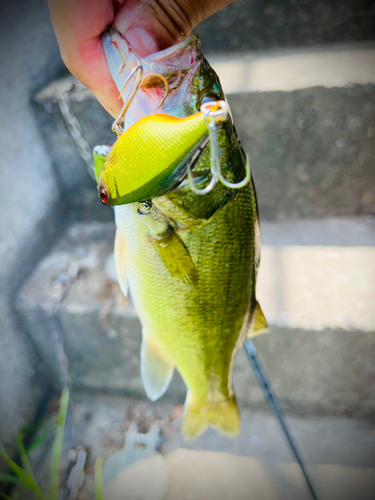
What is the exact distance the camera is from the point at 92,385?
1.47 meters

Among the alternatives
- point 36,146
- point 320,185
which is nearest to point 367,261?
point 320,185

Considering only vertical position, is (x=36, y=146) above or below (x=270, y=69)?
below

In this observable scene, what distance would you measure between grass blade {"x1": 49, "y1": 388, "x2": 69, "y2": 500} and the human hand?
1.18m

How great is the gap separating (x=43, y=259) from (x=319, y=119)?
1.30 meters

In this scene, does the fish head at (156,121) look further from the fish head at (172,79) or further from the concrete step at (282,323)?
the concrete step at (282,323)

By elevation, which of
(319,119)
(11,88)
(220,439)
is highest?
(11,88)

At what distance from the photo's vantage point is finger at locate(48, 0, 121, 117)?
489mm

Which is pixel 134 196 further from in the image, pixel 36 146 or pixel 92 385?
pixel 92 385

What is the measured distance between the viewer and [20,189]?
50.3 inches

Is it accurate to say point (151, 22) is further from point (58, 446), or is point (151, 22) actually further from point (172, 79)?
point (58, 446)

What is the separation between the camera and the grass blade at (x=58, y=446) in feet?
3.59

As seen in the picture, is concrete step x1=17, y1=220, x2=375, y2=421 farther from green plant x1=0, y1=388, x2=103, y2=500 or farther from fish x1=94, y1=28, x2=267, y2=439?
fish x1=94, y1=28, x2=267, y2=439

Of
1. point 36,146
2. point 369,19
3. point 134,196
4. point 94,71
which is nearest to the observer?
point 134,196

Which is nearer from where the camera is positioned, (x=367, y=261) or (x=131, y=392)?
(x=367, y=261)
